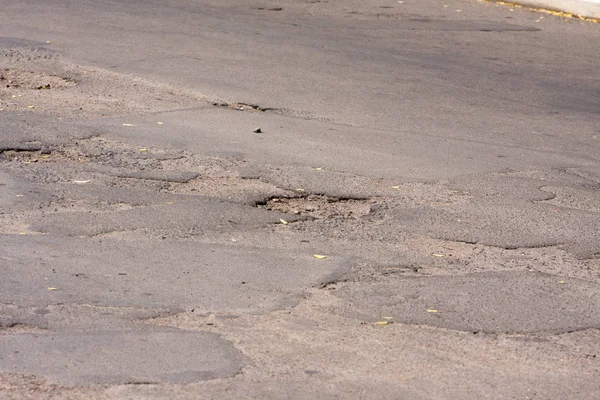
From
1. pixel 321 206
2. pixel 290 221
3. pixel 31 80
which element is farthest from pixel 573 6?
pixel 290 221

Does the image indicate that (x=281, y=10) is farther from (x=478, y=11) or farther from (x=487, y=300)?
(x=487, y=300)

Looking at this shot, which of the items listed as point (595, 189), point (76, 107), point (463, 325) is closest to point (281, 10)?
point (76, 107)

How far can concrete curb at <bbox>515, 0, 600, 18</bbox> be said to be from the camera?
1773 centimetres

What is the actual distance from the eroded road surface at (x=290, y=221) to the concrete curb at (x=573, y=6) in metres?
4.54

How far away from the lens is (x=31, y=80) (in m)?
10.9

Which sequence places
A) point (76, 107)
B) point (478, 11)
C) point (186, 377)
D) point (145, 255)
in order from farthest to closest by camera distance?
point (478, 11), point (76, 107), point (145, 255), point (186, 377)

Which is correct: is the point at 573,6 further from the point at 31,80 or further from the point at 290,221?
the point at 290,221

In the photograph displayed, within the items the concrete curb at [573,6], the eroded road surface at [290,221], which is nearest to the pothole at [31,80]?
the eroded road surface at [290,221]

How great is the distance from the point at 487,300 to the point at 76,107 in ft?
17.8

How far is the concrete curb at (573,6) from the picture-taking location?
17734 mm

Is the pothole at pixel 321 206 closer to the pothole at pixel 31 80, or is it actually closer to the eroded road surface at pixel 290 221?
the eroded road surface at pixel 290 221

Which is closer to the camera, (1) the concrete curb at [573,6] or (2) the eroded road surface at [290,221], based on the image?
(2) the eroded road surface at [290,221]

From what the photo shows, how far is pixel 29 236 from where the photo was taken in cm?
661

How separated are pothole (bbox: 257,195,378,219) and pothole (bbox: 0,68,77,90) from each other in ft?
13.5
